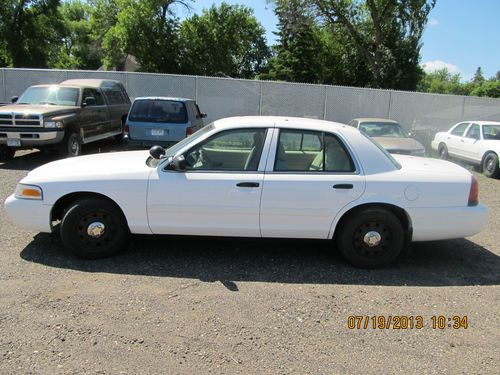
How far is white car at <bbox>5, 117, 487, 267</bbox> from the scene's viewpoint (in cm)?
459

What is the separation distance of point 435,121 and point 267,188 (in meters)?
17.2

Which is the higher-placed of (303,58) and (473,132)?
(303,58)

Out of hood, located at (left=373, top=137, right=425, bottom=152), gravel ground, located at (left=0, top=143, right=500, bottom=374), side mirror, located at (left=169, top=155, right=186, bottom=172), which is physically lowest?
gravel ground, located at (left=0, top=143, right=500, bottom=374)

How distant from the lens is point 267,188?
4566 millimetres

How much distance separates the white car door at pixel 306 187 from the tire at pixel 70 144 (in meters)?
7.60

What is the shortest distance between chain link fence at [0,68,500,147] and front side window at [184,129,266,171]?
13.4 m

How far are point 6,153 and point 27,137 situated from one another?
1.44 metres

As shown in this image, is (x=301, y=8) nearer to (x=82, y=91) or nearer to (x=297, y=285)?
(x=82, y=91)

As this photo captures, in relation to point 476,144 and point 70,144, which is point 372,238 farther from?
point 476,144

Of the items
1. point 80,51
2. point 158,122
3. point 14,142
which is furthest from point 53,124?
point 80,51

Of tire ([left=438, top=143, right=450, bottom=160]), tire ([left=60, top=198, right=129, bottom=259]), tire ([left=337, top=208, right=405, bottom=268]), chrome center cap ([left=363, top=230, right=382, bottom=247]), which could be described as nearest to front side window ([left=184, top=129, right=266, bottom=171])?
tire ([left=60, top=198, right=129, bottom=259])

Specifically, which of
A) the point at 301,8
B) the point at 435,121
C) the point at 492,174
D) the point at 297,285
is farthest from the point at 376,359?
the point at 301,8

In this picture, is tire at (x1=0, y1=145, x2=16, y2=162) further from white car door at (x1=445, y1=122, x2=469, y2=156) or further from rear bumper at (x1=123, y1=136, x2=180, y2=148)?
white car door at (x1=445, y1=122, x2=469, y2=156)

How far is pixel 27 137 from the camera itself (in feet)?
33.5
